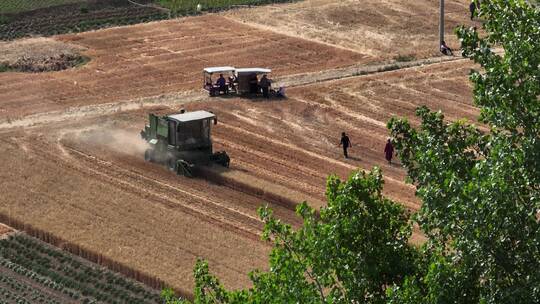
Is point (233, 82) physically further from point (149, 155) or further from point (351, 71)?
point (149, 155)

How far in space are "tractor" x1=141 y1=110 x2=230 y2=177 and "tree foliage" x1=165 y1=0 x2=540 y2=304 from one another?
20850mm

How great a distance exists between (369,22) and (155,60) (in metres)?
13.1

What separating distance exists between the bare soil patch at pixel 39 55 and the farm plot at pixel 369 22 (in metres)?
10.7

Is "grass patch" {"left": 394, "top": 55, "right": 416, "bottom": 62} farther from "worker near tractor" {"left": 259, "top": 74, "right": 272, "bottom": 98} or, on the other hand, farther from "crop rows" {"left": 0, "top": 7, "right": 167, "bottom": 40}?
"crop rows" {"left": 0, "top": 7, "right": 167, "bottom": 40}

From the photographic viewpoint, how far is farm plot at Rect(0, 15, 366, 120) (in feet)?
172

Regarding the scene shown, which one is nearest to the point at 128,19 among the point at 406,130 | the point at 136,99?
the point at 136,99

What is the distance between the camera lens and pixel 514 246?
17.8 metres

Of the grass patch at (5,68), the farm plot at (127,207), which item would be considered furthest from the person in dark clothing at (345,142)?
the grass patch at (5,68)

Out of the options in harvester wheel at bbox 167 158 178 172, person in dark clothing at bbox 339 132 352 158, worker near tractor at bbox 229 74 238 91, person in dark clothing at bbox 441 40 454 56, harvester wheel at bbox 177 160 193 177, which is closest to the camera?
harvester wheel at bbox 177 160 193 177

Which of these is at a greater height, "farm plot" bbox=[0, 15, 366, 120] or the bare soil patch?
"farm plot" bbox=[0, 15, 366, 120]

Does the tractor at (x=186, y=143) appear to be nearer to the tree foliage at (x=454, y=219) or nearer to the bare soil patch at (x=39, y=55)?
the bare soil patch at (x=39, y=55)

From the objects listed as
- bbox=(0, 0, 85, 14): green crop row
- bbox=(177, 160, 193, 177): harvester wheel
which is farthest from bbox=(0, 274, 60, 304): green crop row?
bbox=(0, 0, 85, 14): green crop row

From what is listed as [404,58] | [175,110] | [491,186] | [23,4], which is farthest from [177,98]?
[491,186]

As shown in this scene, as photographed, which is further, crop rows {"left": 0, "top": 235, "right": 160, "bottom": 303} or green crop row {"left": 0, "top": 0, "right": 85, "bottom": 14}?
green crop row {"left": 0, "top": 0, "right": 85, "bottom": 14}
